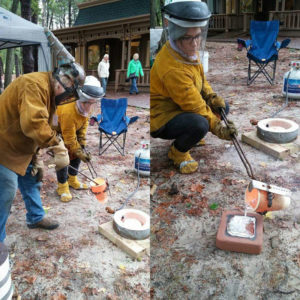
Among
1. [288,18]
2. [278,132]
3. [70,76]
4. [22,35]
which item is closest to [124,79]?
[288,18]

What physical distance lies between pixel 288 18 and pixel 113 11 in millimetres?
6131

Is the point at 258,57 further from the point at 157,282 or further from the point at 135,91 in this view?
the point at 135,91

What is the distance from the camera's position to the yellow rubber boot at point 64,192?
315 cm

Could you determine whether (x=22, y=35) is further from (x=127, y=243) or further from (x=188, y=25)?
(x=127, y=243)

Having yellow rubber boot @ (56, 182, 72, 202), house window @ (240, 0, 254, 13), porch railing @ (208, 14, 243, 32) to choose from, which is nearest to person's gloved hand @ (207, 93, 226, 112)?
yellow rubber boot @ (56, 182, 72, 202)

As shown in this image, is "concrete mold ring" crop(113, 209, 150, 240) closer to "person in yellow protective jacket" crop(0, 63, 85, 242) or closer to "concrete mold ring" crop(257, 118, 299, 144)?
"person in yellow protective jacket" crop(0, 63, 85, 242)

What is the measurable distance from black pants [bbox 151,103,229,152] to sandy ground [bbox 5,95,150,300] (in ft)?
2.49

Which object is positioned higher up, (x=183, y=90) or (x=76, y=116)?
(x=183, y=90)

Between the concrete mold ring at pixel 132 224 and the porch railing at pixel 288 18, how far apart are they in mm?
9473

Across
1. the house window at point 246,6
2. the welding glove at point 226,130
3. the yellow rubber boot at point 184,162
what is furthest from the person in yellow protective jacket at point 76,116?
the house window at point 246,6

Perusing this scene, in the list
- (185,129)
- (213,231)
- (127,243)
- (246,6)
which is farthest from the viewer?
(246,6)

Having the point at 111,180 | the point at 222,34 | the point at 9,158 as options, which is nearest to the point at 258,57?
the point at 111,180

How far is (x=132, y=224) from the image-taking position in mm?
2621

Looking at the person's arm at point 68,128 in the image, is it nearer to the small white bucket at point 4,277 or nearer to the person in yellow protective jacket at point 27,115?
the person in yellow protective jacket at point 27,115
